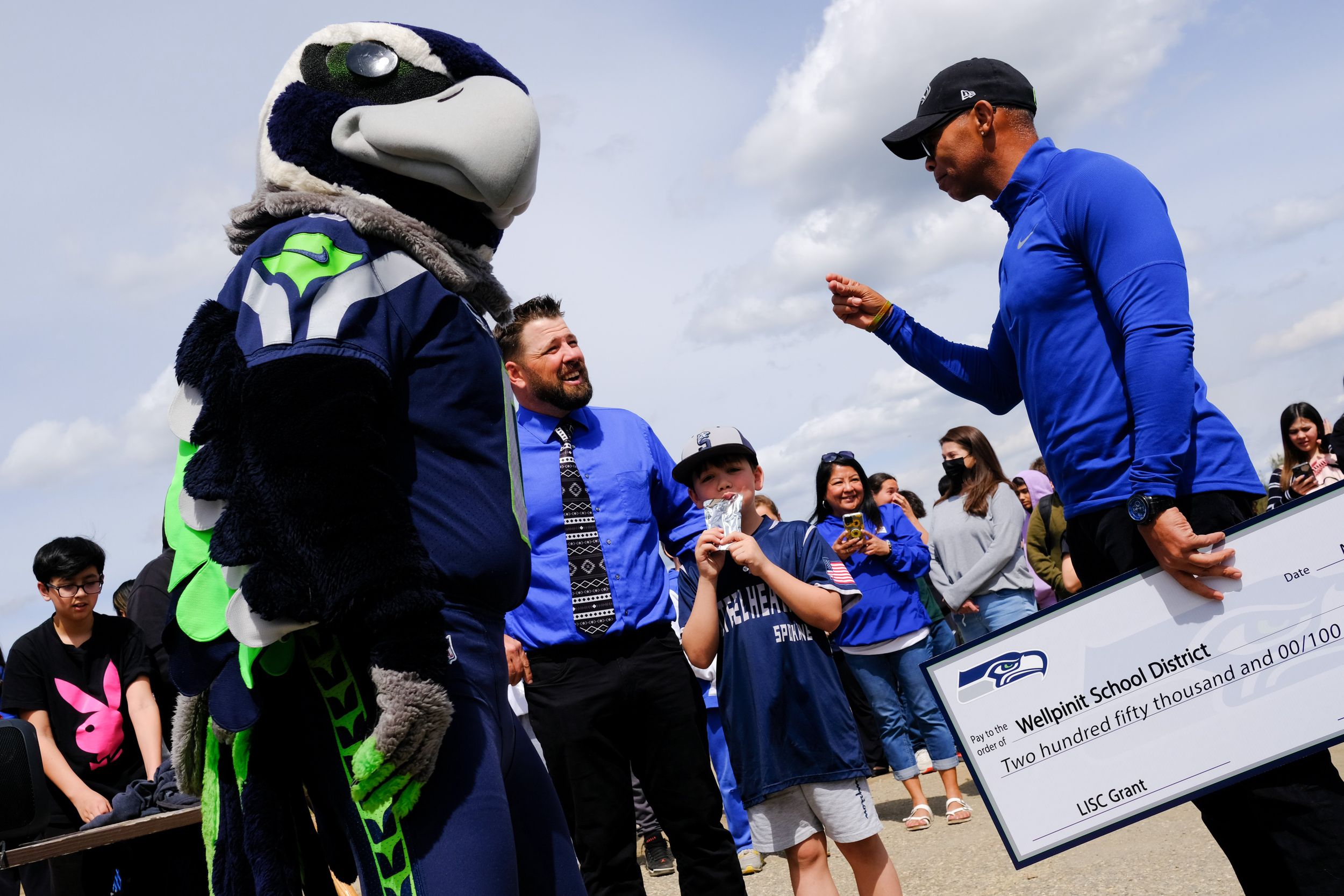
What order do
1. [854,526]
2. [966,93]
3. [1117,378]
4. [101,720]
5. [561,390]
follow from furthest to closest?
1. [854,526]
2. [101,720]
3. [561,390]
4. [966,93]
5. [1117,378]

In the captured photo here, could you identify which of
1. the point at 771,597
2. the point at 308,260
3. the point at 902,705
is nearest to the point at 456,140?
the point at 308,260

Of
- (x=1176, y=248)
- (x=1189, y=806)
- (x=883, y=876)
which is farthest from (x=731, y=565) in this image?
(x=1189, y=806)

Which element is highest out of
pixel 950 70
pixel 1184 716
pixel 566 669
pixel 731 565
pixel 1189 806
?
pixel 950 70

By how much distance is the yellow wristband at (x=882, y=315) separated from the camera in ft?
10.8

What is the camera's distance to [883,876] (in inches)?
141

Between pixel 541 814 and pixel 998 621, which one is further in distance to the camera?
pixel 998 621

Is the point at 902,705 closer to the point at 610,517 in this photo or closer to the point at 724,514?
the point at 724,514

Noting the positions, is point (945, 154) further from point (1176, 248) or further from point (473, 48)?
point (473, 48)

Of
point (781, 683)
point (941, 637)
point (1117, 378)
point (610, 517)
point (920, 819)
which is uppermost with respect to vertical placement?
point (610, 517)

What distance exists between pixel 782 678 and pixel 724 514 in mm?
605

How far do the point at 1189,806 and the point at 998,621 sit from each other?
199 cm

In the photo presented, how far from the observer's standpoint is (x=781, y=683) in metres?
3.77

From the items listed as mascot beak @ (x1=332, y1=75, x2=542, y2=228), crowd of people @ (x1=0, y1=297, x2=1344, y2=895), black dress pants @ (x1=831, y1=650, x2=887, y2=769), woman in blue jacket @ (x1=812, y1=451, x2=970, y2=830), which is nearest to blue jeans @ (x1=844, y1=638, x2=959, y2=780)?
woman in blue jacket @ (x1=812, y1=451, x2=970, y2=830)

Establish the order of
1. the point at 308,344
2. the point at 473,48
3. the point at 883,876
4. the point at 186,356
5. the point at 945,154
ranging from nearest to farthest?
the point at 308,344, the point at 186,356, the point at 473,48, the point at 945,154, the point at 883,876
